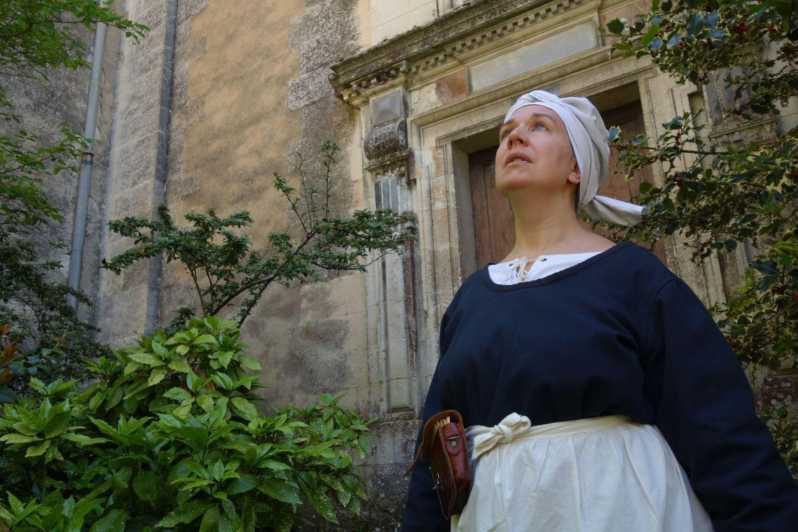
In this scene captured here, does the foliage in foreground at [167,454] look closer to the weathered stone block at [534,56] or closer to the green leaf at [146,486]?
the green leaf at [146,486]

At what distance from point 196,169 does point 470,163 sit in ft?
10.3

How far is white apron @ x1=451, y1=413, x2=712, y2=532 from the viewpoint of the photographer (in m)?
1.05

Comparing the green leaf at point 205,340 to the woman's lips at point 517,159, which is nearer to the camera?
the woman's lips at point 517,159

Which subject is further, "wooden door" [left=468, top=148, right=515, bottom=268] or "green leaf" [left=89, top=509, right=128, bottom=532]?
"wooden door" [left=468, top=148, right=515, bottom=268]

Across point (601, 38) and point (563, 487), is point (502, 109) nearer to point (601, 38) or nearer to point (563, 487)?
point (601, 38)

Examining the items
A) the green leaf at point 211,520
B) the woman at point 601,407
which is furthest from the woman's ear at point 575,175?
the green leaf at point 211,520

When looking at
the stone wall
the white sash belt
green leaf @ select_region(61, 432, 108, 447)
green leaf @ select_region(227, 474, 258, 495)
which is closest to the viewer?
the white sash belt

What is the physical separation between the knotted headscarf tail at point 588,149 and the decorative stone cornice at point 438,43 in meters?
3.33

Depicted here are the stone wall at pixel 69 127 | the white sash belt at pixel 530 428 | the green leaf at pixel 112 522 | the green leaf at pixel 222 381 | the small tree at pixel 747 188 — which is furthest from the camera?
the stone wall at pixel 69 127

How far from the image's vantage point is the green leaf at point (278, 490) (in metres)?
2.56

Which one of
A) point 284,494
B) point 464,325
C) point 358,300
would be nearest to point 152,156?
point 358,300

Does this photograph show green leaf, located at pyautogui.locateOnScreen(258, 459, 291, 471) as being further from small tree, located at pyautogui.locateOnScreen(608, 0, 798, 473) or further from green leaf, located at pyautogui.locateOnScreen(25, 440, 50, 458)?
small tree, located at pyautogui.locateOnScreen(608, 0, 798, 473)

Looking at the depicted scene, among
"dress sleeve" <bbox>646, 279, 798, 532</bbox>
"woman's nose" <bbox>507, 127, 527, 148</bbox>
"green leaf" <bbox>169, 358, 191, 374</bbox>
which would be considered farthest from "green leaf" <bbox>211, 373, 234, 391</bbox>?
"dress sleeve" <bbox>646, 279, 798, 532</bbox>

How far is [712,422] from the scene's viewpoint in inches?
41.3
